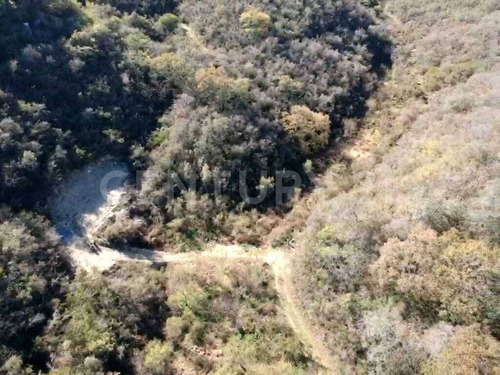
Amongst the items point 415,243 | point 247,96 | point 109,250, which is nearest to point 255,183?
Result: point 247,96

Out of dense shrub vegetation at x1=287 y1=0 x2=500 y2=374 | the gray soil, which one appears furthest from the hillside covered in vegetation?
the gray soil

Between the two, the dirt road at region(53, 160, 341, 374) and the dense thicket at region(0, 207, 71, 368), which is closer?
the dense thicket at region(0, 207, 71, 368)

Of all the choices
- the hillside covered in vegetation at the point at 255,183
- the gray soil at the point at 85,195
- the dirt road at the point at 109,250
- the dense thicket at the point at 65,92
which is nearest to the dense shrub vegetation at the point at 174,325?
the hillside covered in vegetation at the point at 255,183

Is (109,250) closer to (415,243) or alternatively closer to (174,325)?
(174,325)

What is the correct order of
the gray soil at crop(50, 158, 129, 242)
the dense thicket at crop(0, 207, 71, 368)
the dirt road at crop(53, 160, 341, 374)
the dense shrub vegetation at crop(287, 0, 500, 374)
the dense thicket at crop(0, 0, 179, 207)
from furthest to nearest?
the dense thicket at crop(0, 0, 179, 207), the gray soil at crop(50, 158, 129, 242), the dirt road at crop(53, 160, 341, 374), the dense thicket at crop(0, 207, 71, 368), the dense shrub vegetation at crop(287, 0, 500, 374)

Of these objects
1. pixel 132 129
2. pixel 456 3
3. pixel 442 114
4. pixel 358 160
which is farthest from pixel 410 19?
pixel 132 129

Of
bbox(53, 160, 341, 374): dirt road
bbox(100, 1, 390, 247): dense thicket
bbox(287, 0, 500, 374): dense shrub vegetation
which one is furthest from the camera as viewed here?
bbox(100, 1, 390, 247): dense thicket

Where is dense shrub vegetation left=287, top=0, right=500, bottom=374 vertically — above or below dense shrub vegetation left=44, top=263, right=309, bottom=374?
above

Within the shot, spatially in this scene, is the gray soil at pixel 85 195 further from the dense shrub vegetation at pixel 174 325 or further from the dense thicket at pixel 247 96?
the dense shrub vegetation at pixel 174 325

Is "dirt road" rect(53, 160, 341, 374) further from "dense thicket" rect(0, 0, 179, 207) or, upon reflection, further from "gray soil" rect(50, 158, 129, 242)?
"dense thicket" rect(0, 0, 179, 207)
